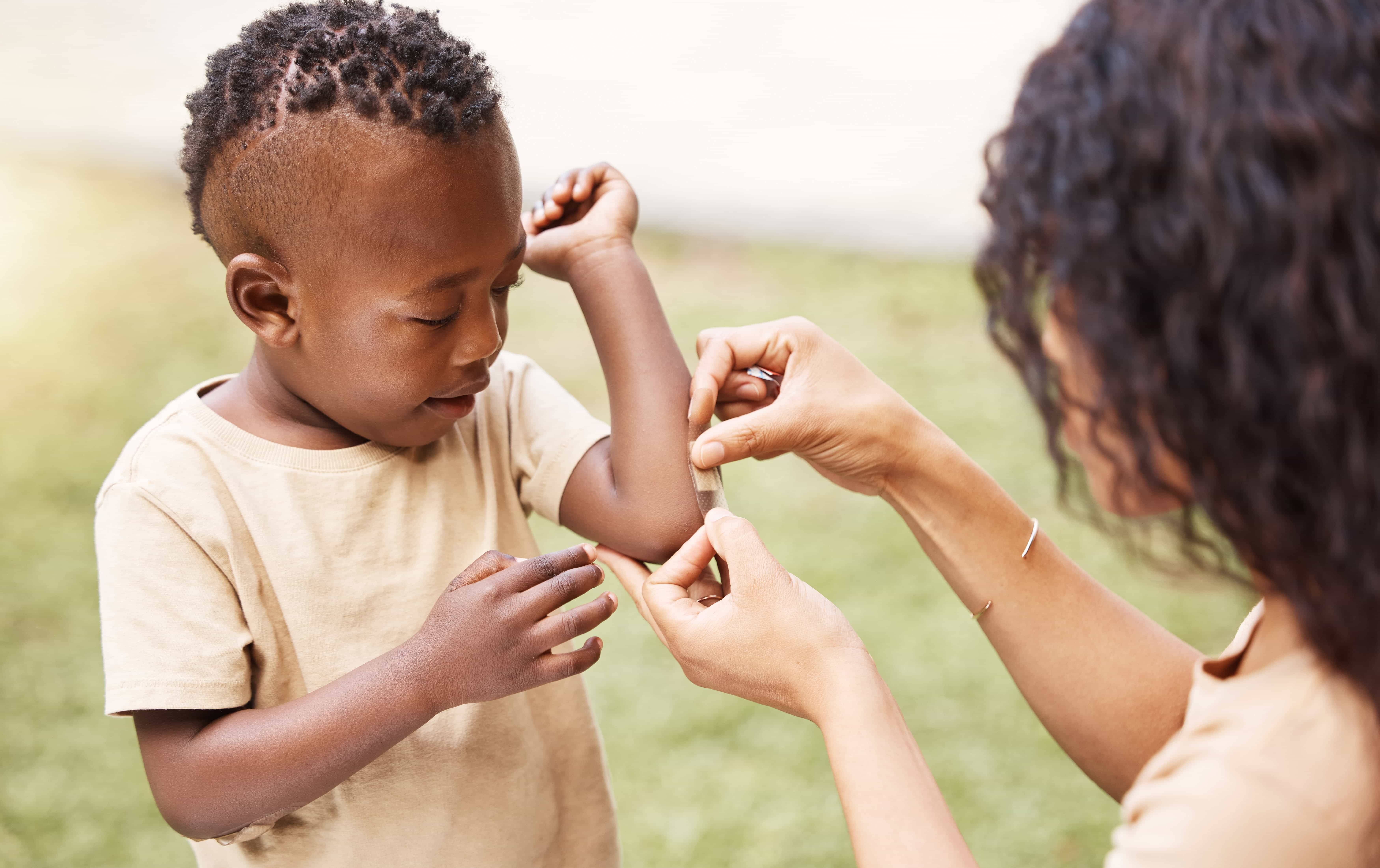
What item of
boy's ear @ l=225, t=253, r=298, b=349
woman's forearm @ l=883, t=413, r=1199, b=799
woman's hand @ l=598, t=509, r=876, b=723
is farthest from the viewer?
woman's forearm @ l=883, t=413, r=1199, b=799

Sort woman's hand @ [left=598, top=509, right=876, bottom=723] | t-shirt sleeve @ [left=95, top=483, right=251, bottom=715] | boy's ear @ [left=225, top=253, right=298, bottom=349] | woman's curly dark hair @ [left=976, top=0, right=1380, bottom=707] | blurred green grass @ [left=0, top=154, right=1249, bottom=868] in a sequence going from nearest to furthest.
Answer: woman's curly dark hair @ [left=976, top=0, right=1380, bottom=707] → t-shirt sleeve @ [left=95, top=483, right=251, bottom=715] → boy's ear @ [left=225, top=253, right=298, bottom=349] → woman's hand @ [left=598, top=509, right=876, bottom=723] → blurred green grass @ [left=0, top=154, right=1249, bottom=868]

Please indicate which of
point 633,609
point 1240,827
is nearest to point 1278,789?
point 1240,827

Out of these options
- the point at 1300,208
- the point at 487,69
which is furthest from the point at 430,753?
the point at 1300,208

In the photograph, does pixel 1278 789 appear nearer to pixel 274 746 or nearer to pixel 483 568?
pixel 483 568

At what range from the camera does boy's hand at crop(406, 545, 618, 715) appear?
3.94ft

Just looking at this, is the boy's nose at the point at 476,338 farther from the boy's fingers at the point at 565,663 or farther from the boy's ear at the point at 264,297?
the boy's fingers at the point at 565,663

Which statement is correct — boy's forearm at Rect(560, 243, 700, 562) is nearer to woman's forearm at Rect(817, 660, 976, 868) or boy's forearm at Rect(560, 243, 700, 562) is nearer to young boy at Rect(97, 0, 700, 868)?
young boy at Rect(97, 0, 700, 868)

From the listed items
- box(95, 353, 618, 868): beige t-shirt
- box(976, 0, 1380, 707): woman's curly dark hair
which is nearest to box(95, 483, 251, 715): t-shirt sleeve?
box(95, 353, 618, 868): beige t-shirt

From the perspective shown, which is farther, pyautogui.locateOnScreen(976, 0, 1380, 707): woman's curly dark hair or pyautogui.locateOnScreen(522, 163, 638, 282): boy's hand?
pyautogui.locateOnScreen(522, 163, 638, 282): boy's hand

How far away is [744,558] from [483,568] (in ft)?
1.11

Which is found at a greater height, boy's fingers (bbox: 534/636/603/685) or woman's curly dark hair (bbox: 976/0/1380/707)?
woman's curly dark hair (bbox: 976/0/1380/707)

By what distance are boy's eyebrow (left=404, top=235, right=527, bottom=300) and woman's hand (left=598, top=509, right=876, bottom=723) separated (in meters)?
0.45

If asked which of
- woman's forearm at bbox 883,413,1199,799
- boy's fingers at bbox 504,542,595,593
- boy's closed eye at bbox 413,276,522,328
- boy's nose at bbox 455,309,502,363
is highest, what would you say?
boy's closed eye at bbox 413,276,522,328

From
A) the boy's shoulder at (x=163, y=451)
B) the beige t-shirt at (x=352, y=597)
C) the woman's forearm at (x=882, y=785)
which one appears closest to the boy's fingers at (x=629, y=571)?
the beige t-shirt at (x=352, y=597)
